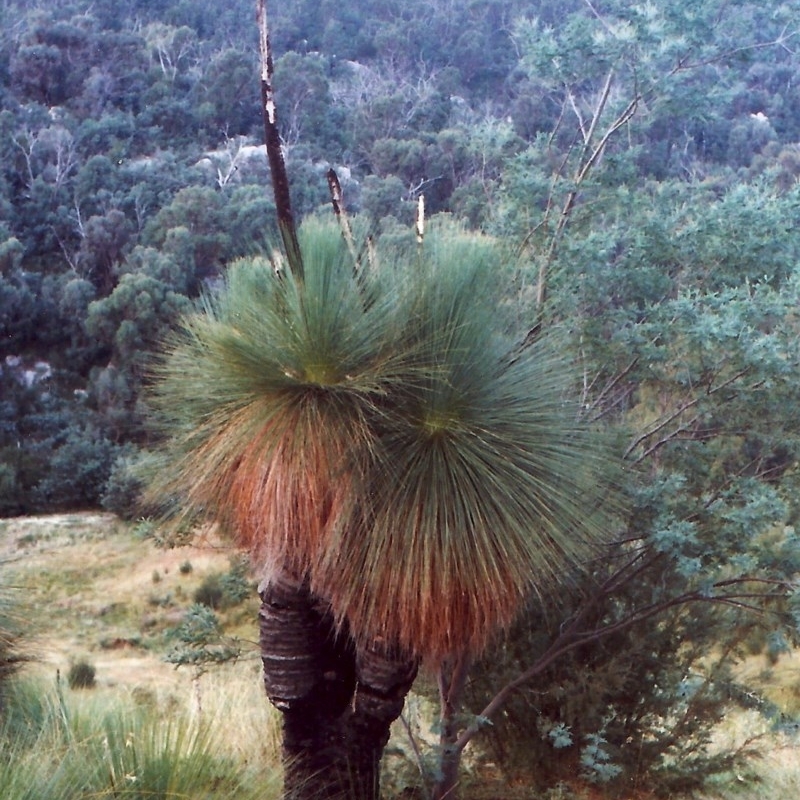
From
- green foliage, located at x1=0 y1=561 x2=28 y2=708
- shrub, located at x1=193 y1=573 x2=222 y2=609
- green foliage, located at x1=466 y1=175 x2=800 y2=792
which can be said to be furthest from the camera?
shrub, located at x1=193 y1=573 x2=222 y2=609

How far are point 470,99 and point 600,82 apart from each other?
6547 mm

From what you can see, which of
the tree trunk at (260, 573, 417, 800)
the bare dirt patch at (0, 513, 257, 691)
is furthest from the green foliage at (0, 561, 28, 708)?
the bare dirt patch at (0, 513, 257, 691)

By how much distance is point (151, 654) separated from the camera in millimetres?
10320

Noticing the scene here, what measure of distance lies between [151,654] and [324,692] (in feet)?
23.6

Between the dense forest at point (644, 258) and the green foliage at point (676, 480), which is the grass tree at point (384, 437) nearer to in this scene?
the dense forest at point (644, 258)

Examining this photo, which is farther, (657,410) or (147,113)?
(147,113)

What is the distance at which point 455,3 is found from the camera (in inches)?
522

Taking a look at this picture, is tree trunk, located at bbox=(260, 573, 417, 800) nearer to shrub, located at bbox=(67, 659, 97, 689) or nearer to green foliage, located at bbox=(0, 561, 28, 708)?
green foliage, located at bbox=(0, 561, 28, 708)

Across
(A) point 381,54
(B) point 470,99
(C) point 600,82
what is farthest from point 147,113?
(C) point 600,82

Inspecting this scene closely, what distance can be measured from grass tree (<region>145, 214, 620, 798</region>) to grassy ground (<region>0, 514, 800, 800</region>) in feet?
2.69

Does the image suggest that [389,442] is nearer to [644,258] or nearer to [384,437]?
[384,437]

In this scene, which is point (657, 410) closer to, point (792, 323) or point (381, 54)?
point (792, 323)

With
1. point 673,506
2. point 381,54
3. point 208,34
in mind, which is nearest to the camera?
point 673,506

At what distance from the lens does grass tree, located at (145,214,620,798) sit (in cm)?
291
